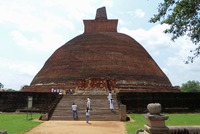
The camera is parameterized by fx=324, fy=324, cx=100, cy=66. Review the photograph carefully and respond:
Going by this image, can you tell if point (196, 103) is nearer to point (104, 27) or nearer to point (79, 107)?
point (79, 107)

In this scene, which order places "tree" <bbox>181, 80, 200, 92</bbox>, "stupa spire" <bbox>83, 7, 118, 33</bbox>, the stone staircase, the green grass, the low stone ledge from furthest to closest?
"tree" <bbox>181, 80, 200, 92</bbox>
"stupa spire" <bbox>83, 7, 118, 33</bbox>
the stone staircase
the green grass
the low stone ledge

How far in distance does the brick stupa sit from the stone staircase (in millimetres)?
7292

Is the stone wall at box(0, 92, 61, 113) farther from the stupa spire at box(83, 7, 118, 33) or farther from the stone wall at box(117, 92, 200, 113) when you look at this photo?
the stupa spire at box(83, 7, 118, 33)

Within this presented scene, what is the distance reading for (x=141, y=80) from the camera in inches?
1298

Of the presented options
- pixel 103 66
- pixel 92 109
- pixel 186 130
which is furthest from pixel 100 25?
pixel 186 130

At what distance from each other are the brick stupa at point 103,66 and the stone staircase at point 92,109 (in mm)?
7292

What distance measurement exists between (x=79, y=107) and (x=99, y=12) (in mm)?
24847

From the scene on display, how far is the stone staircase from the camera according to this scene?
17.5 metres

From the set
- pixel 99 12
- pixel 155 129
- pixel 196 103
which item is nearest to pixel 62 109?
pixel 196 103

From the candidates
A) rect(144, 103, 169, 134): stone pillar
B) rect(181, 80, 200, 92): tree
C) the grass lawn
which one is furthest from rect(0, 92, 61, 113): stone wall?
rect(181, 80, 200, 92): tree

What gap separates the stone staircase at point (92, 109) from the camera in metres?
17.5

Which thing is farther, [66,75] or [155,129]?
[66,75]

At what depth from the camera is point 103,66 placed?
33.9 meters

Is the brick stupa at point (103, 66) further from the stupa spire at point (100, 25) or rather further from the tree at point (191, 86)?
the tree at point (191, 86)
